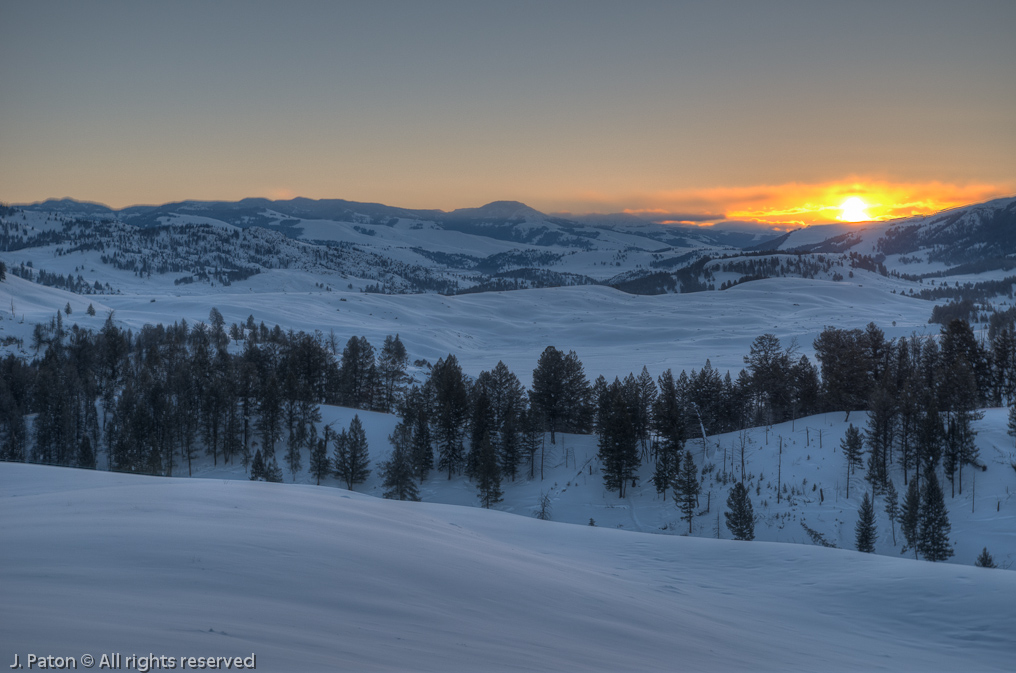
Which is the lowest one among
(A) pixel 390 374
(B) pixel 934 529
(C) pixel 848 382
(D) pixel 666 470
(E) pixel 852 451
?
(D) pixel 666 470

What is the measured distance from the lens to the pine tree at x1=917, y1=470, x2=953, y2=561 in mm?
31188

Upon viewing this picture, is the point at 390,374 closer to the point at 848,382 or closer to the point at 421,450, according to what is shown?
the point at 421,450

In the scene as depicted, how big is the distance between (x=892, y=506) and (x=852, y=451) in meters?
4.96

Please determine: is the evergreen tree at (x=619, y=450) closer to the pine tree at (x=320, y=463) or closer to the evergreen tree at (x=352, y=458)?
the evergreen tree at (x=352, y=458)

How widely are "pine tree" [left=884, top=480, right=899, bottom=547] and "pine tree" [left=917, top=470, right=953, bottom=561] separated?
3.17 m

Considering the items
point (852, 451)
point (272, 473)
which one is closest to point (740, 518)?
point (852, 451)

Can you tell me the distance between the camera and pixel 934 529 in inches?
1233

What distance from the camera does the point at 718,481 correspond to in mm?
45281

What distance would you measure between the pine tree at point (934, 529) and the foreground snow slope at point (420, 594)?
66.7 feet

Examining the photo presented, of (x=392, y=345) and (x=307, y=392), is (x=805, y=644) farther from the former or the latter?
(x=392, y=345)

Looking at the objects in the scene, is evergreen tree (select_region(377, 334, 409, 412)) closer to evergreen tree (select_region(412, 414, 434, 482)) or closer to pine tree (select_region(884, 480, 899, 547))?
evergreen tree (select_region(412, 414, 434, 482))

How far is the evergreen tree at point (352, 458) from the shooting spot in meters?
48.7

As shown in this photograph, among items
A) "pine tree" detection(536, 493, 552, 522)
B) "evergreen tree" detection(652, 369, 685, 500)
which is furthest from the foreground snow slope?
"evergreen tree" detection(652, 369, 685, 500)

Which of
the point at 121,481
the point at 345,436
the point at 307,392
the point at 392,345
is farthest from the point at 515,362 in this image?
the point at 121,481
